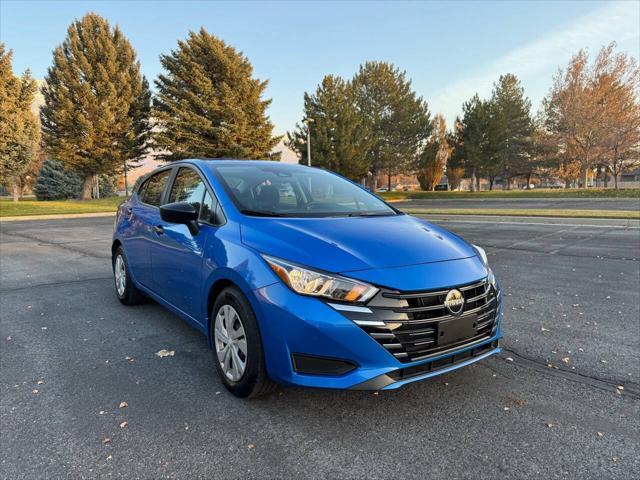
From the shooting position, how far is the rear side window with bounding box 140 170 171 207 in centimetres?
426

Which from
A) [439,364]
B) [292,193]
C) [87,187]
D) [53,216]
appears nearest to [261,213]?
[292,193]

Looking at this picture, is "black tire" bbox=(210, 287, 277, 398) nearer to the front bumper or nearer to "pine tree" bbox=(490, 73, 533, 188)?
the front bumper

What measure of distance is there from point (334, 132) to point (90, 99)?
20594 millimetres

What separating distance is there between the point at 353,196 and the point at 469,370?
1.74 metres

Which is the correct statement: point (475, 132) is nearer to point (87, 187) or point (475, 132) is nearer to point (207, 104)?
point (207, 104)

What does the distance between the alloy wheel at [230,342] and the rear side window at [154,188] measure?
1821mm

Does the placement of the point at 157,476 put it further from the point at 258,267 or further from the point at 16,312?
the point at 16,312

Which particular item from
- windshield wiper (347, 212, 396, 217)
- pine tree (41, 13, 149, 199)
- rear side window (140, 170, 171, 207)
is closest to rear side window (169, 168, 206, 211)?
rear side window (140, 170, 171, 207)

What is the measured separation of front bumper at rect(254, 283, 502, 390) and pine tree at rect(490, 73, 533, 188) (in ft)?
163

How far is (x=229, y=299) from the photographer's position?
271 centimetres

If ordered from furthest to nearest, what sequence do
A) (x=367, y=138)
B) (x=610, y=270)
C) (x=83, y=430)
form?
1. (x=367, y=138)
2. (x=610, y=270)
3. (x=83, y=430)

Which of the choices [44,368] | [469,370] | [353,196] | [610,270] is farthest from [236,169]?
[610,270]

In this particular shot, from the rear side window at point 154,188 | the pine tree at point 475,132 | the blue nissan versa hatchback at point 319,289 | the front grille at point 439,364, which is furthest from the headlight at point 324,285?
the pine tree at point 475,132

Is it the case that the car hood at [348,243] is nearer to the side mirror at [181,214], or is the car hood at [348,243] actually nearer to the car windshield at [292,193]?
the car windshield at [292,193]
